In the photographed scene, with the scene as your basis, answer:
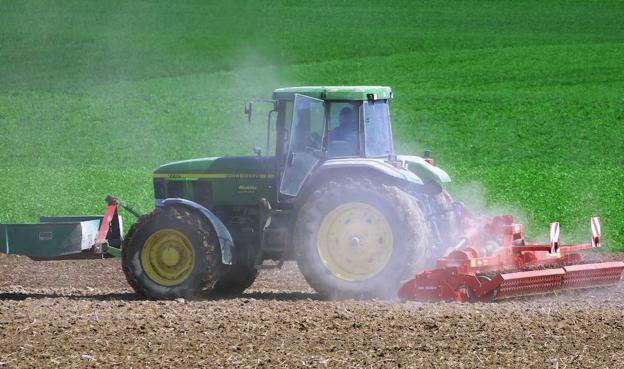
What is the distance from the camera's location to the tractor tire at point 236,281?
1202 cm

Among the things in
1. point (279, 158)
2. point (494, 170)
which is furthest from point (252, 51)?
point (279, 158)

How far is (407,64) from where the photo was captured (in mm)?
38375

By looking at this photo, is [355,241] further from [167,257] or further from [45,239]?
[45,239]

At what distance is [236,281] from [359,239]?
2041 millimetres

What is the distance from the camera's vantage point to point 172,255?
11.2m

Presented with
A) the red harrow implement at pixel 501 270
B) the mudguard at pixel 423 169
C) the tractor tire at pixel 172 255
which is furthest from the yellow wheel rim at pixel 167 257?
the mudguard at pixel 423 169

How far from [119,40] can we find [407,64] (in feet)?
35.3

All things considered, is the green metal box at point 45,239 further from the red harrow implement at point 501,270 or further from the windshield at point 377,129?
the red harrow implement at point 501,270

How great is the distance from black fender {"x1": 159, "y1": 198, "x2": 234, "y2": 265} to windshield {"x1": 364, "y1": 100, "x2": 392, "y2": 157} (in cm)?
164

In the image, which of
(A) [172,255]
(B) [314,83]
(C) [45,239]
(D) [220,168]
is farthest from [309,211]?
(B) [314,83]

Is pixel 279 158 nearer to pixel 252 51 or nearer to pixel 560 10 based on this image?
pixel 252 51

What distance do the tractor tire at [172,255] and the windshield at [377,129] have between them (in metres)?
1.82

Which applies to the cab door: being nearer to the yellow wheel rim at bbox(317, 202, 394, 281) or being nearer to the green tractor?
the green tractor

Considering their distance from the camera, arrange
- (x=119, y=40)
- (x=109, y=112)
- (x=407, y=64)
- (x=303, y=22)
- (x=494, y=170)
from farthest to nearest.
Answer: (x=303, y=22) < (x=119, y=40) < (x=407, y=64) < (x=109, y=112) < (x=494, y=170)
